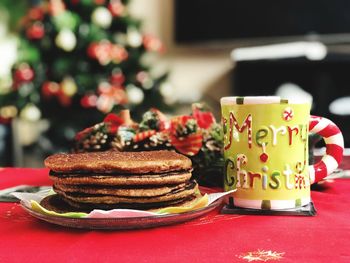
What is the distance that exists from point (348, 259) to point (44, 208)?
347mm

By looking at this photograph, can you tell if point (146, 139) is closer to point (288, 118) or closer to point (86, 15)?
point (288, 118)

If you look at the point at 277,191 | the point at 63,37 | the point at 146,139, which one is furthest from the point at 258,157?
the point at 63,37

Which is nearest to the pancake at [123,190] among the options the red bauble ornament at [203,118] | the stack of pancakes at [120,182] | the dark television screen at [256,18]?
the stack of pancakes at [120,182]

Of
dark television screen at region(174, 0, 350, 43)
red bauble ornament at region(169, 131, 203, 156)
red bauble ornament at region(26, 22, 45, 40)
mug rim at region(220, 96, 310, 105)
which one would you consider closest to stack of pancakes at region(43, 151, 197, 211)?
A: mug rim at region(220, 96, 310, 105)

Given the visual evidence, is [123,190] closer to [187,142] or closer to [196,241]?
[196,241]

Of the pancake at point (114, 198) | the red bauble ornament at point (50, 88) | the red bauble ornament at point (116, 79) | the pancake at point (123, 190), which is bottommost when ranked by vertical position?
the pancake at point (114, 198)

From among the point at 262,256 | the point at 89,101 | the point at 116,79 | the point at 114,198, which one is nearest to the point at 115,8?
the point at 116,79

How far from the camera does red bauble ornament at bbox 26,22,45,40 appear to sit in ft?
9.21

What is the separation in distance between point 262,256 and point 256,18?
2791 millimetres

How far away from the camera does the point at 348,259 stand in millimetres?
482

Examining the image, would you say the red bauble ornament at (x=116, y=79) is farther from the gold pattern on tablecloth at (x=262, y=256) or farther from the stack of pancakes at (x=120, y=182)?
the gold pattern on tablecloth at (x=262, y=256)

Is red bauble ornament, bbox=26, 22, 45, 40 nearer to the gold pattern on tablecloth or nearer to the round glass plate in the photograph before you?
the round glass plate

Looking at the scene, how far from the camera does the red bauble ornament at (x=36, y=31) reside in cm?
281

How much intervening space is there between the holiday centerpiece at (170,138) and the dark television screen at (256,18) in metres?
2.27
